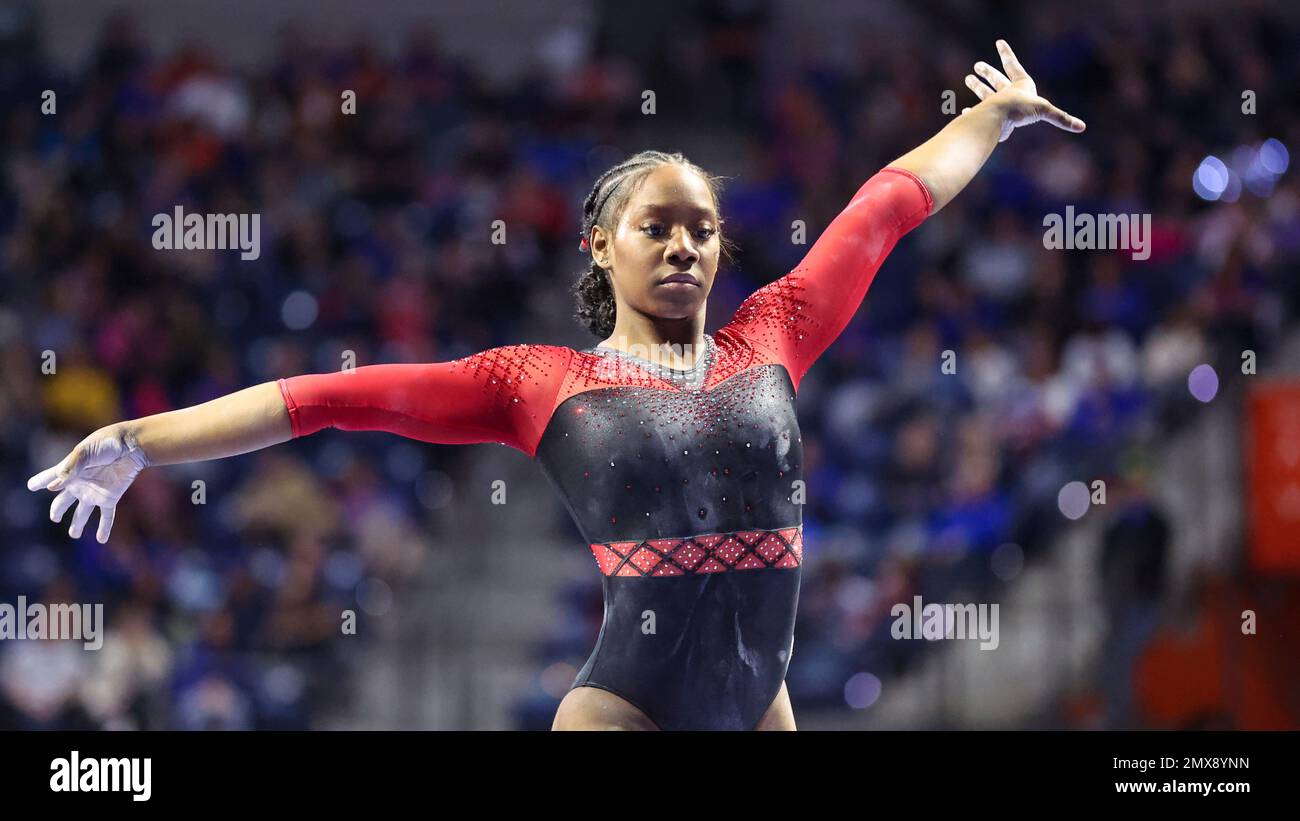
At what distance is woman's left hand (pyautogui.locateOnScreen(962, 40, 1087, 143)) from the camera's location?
3.58 meters

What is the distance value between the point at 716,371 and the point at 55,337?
522 cm

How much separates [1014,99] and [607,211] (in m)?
1.11

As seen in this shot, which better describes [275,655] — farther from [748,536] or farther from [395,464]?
[748,536]

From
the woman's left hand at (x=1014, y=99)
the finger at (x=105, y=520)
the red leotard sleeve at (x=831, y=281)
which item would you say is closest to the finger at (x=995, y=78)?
the woman's left hand at (x=1014, y=99)

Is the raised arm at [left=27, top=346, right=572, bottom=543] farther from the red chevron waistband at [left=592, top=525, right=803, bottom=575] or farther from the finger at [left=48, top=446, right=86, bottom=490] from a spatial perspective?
the red chevron waistband at [left=592, top=525, right=803, bottom=575]

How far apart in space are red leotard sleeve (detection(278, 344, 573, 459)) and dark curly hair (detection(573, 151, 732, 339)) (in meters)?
0.36

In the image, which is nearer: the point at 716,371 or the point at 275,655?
the point at 716,371

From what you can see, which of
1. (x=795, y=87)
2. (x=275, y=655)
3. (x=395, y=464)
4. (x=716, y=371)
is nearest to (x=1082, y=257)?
(x=795, y=87)

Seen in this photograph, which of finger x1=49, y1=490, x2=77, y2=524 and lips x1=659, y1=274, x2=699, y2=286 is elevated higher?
lips x1=659, y1=274, x2=699, y2=286

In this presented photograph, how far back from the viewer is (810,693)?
6641mm

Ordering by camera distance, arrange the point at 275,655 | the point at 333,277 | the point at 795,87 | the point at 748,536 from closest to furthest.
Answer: the point at 748,536 → the point at 275,655 → the point at 333,277 → the point at 795,87

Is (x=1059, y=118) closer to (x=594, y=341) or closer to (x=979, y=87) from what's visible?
(x=979, y=87)

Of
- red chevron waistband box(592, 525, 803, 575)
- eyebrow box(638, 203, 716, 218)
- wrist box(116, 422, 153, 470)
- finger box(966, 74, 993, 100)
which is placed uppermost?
finger box(966, 74, 993, 100)

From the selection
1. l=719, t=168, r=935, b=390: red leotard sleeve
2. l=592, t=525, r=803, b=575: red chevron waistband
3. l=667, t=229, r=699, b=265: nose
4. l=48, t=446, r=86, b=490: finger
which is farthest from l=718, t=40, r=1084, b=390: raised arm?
l=48, t=446, r=86, b=490: finger
